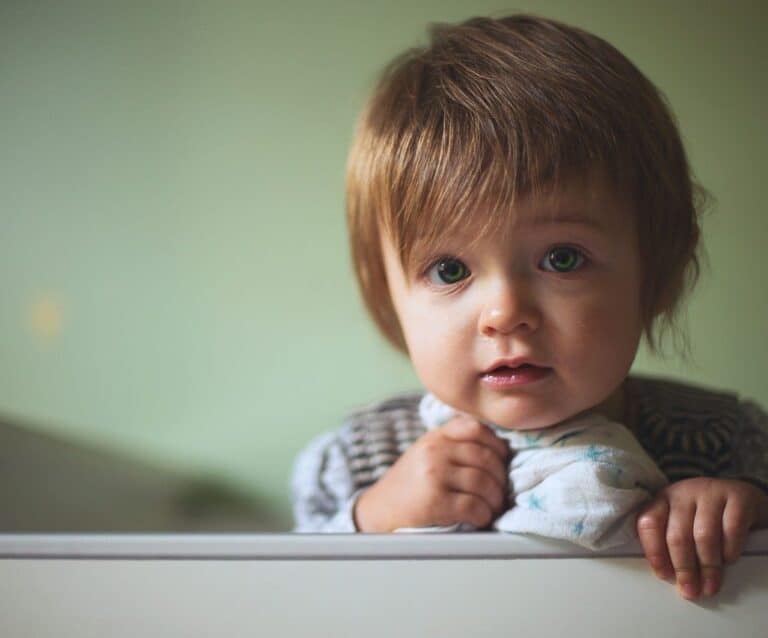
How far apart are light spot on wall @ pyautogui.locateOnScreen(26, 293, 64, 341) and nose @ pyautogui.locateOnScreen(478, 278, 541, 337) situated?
0.68 m

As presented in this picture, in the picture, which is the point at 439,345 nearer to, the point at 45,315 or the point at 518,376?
the point at 518,376

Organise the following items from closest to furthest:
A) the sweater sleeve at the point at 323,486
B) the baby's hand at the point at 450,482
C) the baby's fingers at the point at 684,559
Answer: the baby's fingers at the point at 684,559
the baby's hand at the point at 450,482
the sweater sleeve at the point at 323,486

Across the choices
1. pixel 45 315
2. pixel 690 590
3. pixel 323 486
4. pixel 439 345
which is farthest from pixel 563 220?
pixel 45 315

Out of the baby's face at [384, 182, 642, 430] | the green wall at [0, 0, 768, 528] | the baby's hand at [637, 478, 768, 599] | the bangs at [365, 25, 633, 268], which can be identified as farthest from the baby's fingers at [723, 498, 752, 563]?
the green wall at [0, 0, 768, 528]

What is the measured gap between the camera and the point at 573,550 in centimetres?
39

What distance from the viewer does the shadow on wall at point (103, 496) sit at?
→ 0.91 m

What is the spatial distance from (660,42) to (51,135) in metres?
0.74

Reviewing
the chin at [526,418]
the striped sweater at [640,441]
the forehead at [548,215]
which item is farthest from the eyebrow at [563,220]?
the striped sweater at [640,441]

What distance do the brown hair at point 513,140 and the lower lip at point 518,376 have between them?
3.7 inches

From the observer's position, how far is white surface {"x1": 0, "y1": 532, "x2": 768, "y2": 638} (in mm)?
382

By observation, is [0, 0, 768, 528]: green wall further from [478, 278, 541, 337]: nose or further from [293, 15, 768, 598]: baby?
[478, 278, 541, 337]: nose

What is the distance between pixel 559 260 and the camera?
453 millimetres

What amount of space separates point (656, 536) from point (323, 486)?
0.35 metres

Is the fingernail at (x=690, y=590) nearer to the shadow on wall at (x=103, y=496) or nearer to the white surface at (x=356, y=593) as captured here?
the white surface at (x=356, y=593)
